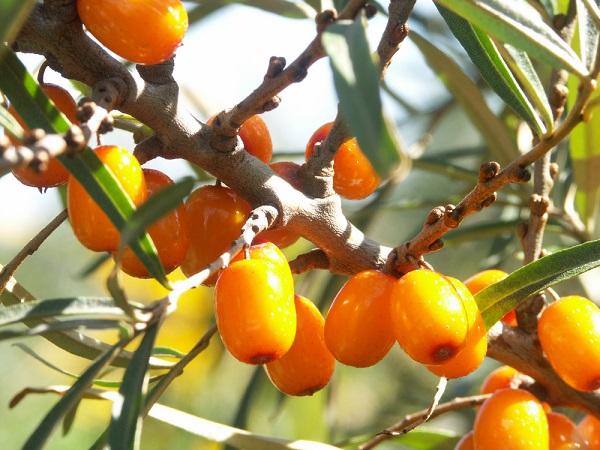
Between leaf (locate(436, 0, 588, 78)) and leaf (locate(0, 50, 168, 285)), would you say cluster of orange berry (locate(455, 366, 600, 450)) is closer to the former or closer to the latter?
leaf (locate(436, 0, 588, 78))

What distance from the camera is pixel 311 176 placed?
3.12 ft

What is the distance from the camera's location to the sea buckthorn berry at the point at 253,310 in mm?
791

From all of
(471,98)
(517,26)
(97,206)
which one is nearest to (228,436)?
(97,206)

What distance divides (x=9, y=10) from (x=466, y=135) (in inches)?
90.2

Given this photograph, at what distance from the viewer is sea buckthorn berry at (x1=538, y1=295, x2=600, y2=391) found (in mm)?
923

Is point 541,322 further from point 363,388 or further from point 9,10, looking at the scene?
point 363,388

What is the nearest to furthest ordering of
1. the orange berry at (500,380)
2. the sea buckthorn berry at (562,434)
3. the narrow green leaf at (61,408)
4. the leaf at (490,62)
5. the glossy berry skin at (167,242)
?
the narrow green leaf at (61,408) → the glossy berry skin at (167,242) → the leaf at (490,62) → the sea buckthorn berry at (562,434) → the orange berry at (500,380)

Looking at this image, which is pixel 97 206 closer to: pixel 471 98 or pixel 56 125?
pixel 56 125

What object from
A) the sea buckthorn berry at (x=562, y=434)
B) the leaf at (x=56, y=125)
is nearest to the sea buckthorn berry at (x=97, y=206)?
the leaf at (x=56, y=125)

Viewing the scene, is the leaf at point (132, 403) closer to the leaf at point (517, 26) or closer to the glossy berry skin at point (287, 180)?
the glossy berry skin at point (287, 180)

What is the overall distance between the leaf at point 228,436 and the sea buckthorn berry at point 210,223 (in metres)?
0.22

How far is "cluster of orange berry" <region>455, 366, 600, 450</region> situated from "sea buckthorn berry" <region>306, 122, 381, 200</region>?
289mm

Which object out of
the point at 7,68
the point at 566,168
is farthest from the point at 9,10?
the point at 566,168

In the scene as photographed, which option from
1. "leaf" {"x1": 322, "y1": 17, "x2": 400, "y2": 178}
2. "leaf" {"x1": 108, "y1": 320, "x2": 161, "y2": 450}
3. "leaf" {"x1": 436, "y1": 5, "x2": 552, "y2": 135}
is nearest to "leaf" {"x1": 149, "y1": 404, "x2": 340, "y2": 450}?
"leaf" {"x1": 108, "y1": 320, "x2": 161, "y2": 450}
